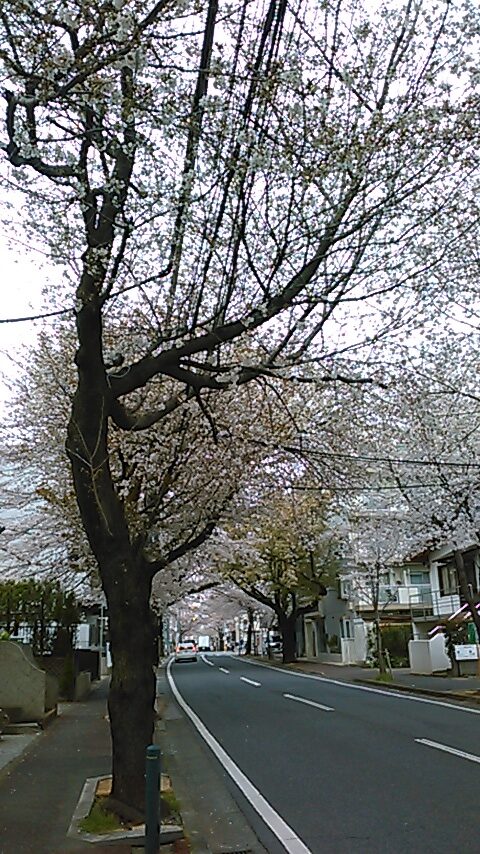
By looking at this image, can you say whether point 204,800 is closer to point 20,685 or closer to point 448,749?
point 448,749

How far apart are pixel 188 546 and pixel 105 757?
454cm

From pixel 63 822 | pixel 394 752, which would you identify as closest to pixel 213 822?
pixel 63 822

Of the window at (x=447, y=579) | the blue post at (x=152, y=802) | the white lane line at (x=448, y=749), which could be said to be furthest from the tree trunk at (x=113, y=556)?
the window at (x=447, y=579)

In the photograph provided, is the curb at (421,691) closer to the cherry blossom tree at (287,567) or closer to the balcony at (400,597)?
the cherry blossom tree at (287,567)

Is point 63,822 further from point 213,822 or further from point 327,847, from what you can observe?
point 327,847

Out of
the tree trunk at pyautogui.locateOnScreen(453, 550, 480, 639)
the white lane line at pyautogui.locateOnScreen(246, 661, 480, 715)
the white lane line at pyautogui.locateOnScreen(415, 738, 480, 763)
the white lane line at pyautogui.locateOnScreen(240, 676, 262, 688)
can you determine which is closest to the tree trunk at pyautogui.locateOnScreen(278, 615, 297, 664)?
the white lane line at pyautogui.locateOnScreen(240, 676, 262, 688)

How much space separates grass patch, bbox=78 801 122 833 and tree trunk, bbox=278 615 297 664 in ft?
127

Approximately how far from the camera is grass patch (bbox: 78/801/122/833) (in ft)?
24.7

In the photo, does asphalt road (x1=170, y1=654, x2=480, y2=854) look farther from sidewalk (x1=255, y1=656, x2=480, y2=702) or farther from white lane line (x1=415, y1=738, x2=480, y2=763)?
sidewalk (x1=255, y1=656, x2=480, y2=702)

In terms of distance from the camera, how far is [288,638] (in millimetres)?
46531

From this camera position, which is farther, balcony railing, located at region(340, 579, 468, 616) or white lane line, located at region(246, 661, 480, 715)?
balcony railing, located at region(340, 579, 468, 616)

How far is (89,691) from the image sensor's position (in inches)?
1045

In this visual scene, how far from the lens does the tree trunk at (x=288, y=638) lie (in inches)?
1815

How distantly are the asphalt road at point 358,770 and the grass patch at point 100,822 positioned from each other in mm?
1368
